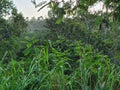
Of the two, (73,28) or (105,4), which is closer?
(105,4)

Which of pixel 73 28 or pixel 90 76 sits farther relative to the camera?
pixel 73 28

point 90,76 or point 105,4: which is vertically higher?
point 105,4

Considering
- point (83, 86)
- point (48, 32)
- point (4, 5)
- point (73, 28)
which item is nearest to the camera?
point (83, 86)

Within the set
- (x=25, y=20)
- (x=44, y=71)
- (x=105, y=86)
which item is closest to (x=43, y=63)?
(x=44, y=71)

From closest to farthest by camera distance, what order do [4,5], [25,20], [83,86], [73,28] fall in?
[83,86] < [73,28] < [4,5] < [25,20]

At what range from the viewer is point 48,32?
16.2m

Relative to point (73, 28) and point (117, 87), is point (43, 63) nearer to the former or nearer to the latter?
point (117, 87)

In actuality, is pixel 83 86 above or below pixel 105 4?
below

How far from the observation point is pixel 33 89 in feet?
7.98

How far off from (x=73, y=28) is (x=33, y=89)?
12416 mm

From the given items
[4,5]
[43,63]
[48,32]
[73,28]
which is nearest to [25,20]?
[4,5]

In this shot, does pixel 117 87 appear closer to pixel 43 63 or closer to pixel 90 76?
pixel 90 76

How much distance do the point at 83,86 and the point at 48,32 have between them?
13.8m

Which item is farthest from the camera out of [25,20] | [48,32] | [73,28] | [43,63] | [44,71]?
[25,20]
